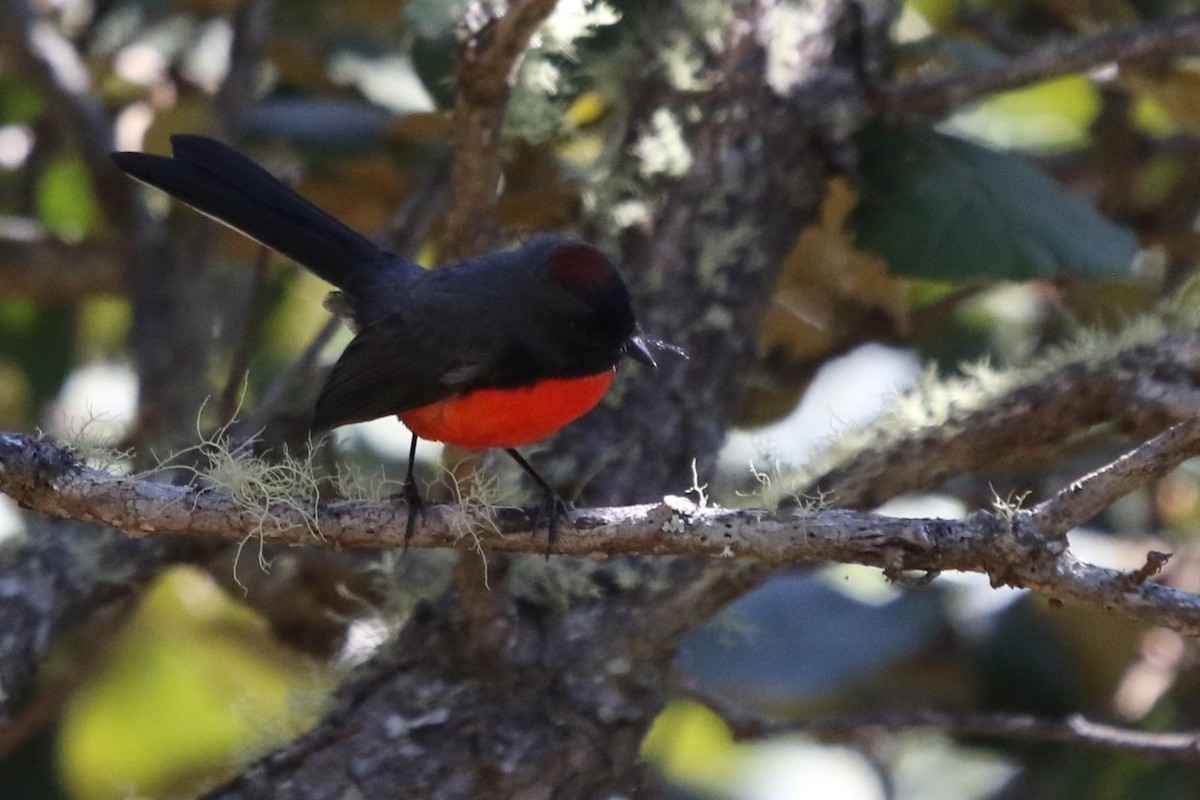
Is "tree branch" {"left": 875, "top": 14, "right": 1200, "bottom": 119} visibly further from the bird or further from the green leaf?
the bird

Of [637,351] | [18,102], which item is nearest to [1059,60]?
[637,351]

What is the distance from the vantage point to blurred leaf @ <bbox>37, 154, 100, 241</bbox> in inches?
213

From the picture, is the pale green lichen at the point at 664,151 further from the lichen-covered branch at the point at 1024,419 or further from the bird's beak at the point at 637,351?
the lichen-covered branch at the point at 1024,419

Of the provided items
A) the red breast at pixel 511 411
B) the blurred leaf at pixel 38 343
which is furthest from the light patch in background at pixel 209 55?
the red breast at pixel 511 411

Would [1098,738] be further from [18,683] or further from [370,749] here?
[18,683]

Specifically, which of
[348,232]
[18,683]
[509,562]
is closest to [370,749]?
[509,562]

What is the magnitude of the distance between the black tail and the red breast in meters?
0.59

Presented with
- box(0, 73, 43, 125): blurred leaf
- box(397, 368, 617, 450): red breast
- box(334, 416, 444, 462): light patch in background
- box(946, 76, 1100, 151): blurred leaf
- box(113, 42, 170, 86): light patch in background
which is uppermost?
box(113, 42, 170, 86): light patch in background

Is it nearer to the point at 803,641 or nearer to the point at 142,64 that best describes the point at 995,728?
the point at 803,641

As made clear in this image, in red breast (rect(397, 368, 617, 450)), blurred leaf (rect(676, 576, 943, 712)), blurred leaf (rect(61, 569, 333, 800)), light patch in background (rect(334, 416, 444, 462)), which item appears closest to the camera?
red breast (rect(397, 368, 617, 450))

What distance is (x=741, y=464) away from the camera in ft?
14.2

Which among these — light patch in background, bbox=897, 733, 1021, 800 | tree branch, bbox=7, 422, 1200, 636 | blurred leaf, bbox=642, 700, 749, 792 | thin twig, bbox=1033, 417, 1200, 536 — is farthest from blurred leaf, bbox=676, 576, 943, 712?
thin twig, bbox=1033, 417, 1200, 536

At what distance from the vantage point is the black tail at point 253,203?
10.3 ft

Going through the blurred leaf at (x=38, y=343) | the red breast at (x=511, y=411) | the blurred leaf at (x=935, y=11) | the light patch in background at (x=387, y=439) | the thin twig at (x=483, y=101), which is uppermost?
the thin twig at (x=483, y=101)
